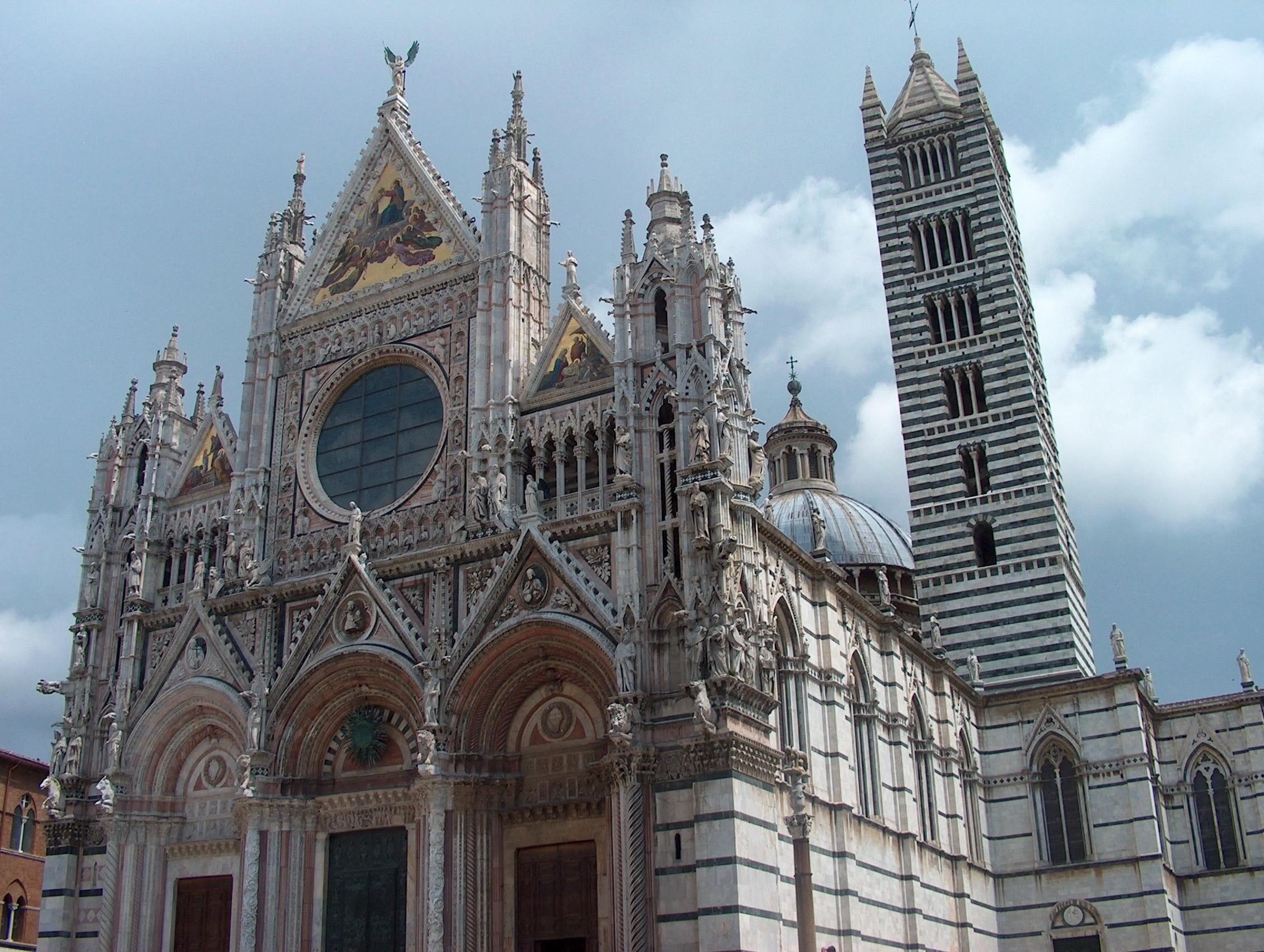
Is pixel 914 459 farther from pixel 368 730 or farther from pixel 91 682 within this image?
pixel 91 682

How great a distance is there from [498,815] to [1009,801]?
15.6 m

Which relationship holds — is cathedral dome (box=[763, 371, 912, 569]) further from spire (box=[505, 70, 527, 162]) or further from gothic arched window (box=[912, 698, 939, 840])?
spire (box=[505, 70, 527, 162])

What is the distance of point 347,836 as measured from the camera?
2353cm

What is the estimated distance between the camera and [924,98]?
43188 mm

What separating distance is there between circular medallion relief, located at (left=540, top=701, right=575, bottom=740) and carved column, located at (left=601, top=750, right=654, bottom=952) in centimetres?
188

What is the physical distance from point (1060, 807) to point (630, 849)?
16.3m

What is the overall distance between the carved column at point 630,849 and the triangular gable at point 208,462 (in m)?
12.0

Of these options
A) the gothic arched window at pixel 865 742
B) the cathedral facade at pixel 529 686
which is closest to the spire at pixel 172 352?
the cathedral facade at pixel 529 686

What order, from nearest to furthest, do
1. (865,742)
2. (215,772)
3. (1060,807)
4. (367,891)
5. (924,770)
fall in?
(367,891), (215,772), (865,742), (924,770), (1060,807)

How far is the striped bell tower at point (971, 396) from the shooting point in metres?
35.2

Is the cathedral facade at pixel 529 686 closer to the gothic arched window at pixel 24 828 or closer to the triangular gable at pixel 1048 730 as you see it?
the triangular gable at pixel 1048 730

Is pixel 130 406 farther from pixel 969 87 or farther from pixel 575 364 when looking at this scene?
pixel 969 87

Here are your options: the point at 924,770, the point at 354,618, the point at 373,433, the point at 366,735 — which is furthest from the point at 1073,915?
the point at 373,433

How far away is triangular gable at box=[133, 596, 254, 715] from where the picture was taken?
25.2 metres
